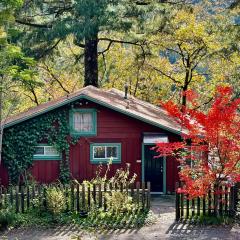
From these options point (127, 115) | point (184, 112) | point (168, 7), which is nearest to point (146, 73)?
point (168, 7)

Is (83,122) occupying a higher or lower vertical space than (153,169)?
higher

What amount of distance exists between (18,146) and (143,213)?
702cm


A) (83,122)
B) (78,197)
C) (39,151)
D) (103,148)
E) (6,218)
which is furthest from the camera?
(103,148)

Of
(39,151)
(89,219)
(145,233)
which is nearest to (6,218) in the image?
(89,219)

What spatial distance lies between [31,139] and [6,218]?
5785 millimetres

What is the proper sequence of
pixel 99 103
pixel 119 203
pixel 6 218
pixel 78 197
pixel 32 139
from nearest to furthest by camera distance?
pixel 6 218, pixel 119 203, pixel 78 197, pixel 99 103, pixel 32 139

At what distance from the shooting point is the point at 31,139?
19.6 metres

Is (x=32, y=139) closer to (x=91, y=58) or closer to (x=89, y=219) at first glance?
(x=89, y=219)

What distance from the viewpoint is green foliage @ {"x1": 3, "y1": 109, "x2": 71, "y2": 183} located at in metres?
19.5

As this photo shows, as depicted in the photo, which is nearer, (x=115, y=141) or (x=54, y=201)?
(x=54, y=201)

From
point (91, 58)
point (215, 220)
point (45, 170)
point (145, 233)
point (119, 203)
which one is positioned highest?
point (91, 58)

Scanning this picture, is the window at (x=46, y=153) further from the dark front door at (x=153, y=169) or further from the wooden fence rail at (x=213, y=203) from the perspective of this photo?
the wooden fence rail at (x=213, y=203)

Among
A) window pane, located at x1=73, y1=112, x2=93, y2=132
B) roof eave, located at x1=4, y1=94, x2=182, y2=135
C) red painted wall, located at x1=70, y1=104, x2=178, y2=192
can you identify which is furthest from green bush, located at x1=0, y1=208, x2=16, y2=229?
window pane, located at x1=73, y1=112, x2=93, y2=132

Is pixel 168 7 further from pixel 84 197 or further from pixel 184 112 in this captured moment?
pixel 84 197
